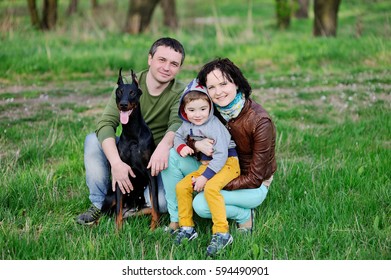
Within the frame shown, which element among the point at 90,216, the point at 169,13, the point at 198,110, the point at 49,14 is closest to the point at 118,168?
the point at 90,216

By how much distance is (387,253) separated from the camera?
384 centimetres

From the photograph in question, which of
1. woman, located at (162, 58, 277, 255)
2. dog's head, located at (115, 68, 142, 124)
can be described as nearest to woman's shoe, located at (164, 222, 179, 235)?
woman, located at (162, 58, 277, 255)

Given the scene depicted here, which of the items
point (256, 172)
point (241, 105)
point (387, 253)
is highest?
point (241, 105)

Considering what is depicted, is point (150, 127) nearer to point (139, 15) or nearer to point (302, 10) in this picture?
point (139, 15)

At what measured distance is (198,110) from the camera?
406cm

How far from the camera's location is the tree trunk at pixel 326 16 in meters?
15.5

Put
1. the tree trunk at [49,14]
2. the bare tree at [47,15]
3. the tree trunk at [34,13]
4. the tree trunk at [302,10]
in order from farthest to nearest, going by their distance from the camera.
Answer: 1. the tree trunk at [302,10]
2. the tree trunk at [49,14]
3. the bare tree at [47,15]
4. the tree trunk at [34,13]

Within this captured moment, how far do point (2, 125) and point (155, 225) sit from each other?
3.73 metres

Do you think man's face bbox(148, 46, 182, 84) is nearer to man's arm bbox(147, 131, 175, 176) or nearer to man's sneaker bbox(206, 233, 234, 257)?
man's arm bbox(147, 131, 175, 176)

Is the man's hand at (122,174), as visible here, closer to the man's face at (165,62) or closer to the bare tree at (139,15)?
the man's face at (165,62)

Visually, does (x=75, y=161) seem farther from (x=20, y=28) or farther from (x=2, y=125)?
(x=20, y=28)

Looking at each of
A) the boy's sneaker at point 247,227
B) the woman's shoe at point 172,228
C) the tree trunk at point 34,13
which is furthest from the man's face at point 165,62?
the tree trunk at point 34,13

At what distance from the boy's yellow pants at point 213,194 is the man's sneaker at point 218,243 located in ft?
0.16

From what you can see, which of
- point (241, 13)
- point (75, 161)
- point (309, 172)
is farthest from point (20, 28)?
point (241, 13)
